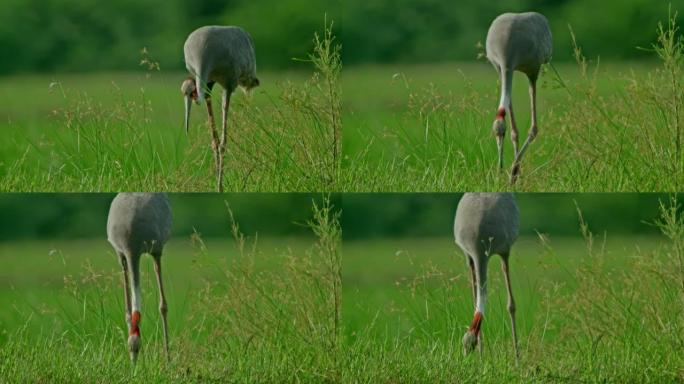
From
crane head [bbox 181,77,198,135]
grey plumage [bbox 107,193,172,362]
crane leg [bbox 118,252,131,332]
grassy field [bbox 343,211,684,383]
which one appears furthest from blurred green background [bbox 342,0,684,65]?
crane leg [bbox 118,252,131,332]

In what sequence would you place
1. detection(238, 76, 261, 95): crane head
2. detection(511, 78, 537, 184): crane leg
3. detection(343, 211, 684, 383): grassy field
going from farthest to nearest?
detection(238, 76, 261, 95): crane head < detection(511, 78, 537, 184): crane leg < detection(343, 211, 684, 383): grassy field

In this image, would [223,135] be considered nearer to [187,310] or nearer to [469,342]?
[187,310]

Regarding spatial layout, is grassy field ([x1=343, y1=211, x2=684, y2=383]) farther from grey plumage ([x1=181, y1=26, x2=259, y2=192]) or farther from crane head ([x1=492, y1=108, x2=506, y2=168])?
grey plumage ([x1=181, y1=26, x2=259, y2=192])

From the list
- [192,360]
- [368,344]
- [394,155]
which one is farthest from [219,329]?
[394,155]

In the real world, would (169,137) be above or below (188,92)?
below

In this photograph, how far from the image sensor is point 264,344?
20.6 ft

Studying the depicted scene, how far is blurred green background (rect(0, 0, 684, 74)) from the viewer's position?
20.7 feet

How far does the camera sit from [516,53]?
6.21 m

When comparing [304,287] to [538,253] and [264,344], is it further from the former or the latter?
[538,253]

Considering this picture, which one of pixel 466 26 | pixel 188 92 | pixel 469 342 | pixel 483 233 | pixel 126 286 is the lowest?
pixel 469 342

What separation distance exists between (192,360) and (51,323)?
0.65 meters

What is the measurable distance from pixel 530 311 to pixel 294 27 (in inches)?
62.7

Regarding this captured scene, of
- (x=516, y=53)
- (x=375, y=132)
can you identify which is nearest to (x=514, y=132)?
(x=516, y=53)

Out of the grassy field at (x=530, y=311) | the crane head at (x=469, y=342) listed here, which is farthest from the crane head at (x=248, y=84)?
the crane head at (x=469, y=342)
